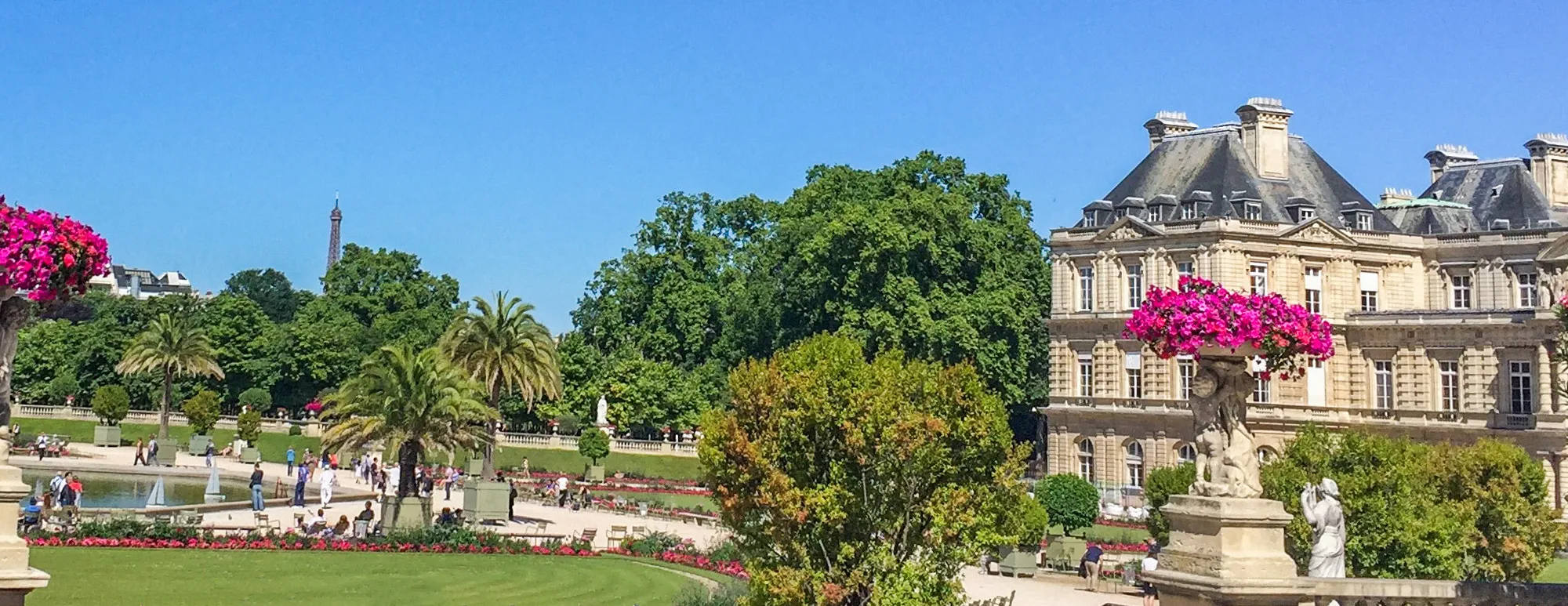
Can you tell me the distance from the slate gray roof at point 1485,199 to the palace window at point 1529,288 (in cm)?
266

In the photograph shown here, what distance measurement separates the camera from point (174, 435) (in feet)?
240

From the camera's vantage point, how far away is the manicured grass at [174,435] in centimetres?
7050

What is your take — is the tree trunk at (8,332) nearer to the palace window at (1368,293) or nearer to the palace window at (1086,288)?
the palace window at (1086,288)

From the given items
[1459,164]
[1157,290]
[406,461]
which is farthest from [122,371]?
[1157,290]

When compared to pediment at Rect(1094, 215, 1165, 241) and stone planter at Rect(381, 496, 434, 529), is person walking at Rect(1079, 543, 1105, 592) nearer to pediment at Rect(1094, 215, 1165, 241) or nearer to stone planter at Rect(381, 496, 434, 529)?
stone planter at Rect(381, 496, 434, 529)

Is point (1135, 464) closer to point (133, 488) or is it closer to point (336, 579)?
point (133, 488)

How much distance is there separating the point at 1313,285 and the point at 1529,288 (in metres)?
7.55

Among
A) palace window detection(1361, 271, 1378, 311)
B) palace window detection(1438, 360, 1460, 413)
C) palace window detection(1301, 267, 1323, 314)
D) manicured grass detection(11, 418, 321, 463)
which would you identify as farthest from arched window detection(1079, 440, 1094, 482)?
manicured grass detection(11, 418, 321, 463)

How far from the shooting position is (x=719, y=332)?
85250 mm

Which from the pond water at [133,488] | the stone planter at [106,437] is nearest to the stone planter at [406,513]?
the pond water at [133,488]

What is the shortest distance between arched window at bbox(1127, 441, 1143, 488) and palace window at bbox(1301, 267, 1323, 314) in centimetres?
850

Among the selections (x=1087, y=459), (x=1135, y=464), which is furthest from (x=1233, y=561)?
(x=1087, y=459)

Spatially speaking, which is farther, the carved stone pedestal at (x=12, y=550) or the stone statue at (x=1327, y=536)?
the stone statue at (x=1327, y=536)

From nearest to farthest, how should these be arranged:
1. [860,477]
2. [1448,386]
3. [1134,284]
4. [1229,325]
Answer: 1. [1229,325]
2. [860,477]
3. [1448,386]
4. [1134,284]
